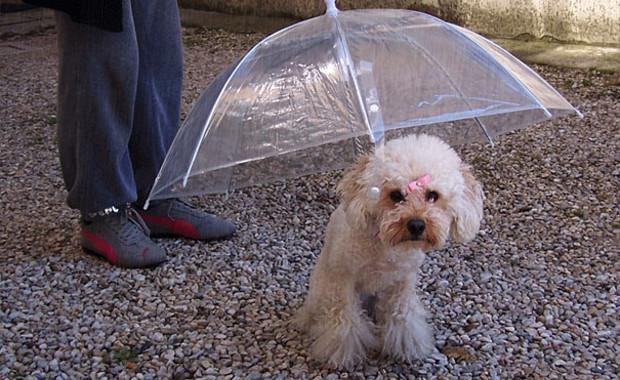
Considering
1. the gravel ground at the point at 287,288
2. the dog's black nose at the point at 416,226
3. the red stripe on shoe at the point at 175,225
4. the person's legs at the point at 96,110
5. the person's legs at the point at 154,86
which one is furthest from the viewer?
the red stripe on shoe at the point at 175,225

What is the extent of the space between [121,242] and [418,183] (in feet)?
4.58

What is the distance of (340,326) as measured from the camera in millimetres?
2316

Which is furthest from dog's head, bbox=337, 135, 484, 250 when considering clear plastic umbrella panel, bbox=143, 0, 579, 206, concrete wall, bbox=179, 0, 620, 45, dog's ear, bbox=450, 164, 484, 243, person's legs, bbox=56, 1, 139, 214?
concrete wall, bbox=179, 0, 620, 45

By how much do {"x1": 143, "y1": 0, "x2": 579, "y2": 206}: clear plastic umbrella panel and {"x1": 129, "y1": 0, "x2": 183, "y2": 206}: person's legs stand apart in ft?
1.89

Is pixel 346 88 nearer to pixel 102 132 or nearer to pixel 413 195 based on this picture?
pixel 413 195

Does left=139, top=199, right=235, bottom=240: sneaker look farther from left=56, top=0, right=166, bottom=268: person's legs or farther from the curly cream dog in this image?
the curly cream dog

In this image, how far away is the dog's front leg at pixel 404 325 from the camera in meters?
2.35

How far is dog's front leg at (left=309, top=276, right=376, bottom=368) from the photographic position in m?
2.32

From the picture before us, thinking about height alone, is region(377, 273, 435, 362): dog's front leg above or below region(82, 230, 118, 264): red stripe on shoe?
above

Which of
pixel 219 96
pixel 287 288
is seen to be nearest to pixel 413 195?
pixel 219 96

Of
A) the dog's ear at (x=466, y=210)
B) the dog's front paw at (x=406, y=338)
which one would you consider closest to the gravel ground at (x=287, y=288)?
the dog's front paw at (x=406, y=338)

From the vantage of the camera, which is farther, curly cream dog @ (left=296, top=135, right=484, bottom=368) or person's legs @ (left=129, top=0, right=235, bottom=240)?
person's legs @ (left=129, top=0, right=235, bottom=240)

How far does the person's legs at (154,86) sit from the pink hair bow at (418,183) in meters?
1.37

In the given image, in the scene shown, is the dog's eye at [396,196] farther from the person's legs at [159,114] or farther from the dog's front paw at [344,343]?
the person's legs at [159,114]
